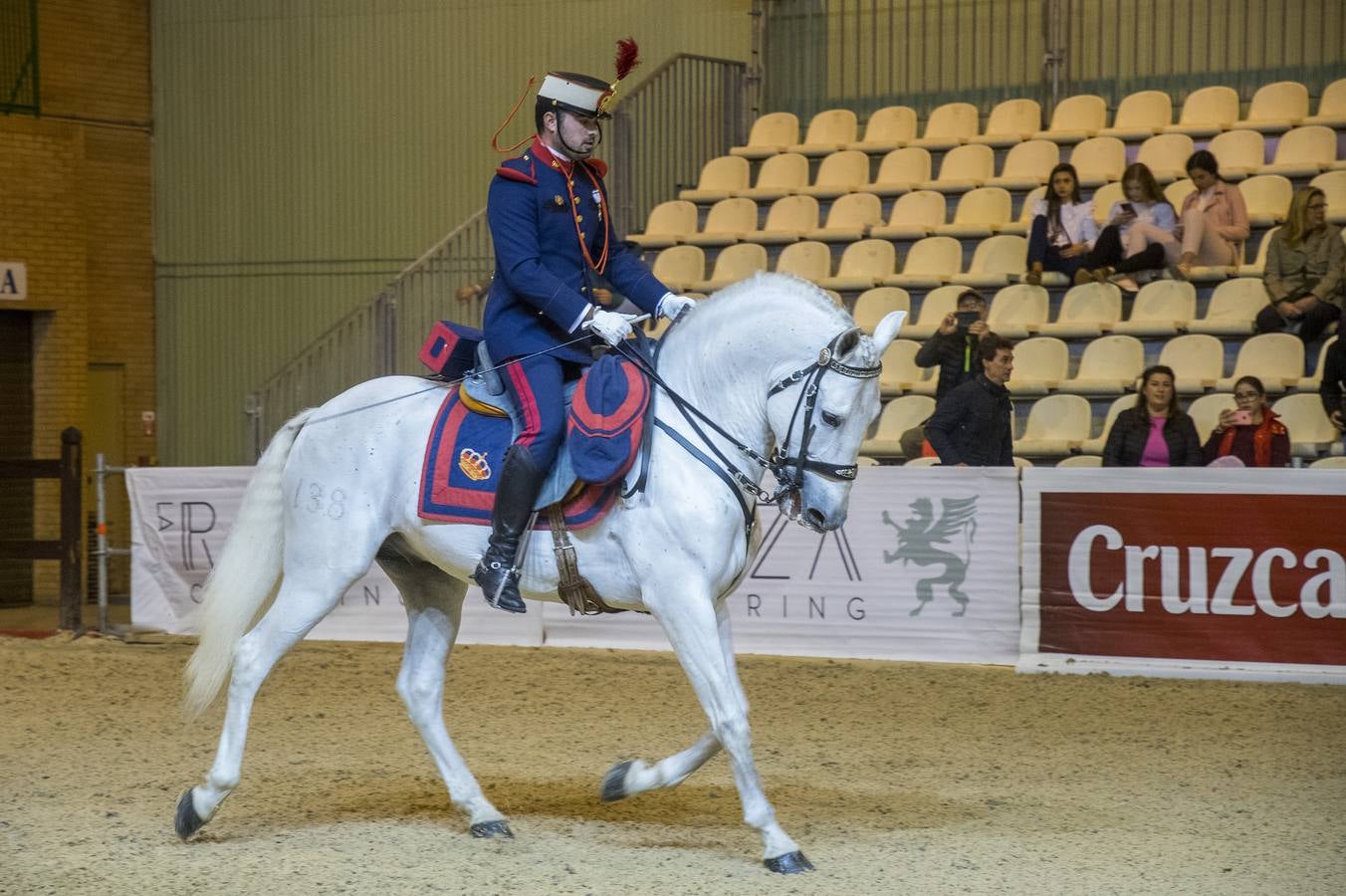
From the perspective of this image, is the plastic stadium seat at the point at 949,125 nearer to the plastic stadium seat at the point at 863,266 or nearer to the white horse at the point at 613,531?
the plastic stadium seat at the point at 863,266

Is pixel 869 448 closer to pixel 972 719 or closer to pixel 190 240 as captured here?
pixel 972 719

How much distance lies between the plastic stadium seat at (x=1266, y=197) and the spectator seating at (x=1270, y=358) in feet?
5.19

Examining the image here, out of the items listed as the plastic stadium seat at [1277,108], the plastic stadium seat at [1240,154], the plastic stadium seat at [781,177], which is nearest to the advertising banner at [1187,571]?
the plastic stadium seat at [1240,154]

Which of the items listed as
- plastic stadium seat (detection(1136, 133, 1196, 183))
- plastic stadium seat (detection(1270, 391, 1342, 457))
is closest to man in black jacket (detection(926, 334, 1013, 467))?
plastic stadium seat (detection(1270, 391, 1342, 457))

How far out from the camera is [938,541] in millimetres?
10125

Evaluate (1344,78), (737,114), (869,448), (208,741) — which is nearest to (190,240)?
(737,114)

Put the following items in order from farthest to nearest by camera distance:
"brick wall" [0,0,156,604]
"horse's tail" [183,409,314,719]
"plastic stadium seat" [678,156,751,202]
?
"plastic stadium seat" [678,156,751,202], "brick wall" [0,0,156,604], "horse's tail" [183,409,314,719]

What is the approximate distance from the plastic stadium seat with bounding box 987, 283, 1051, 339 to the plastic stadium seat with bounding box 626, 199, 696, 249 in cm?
329

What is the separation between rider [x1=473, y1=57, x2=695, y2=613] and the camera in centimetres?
551

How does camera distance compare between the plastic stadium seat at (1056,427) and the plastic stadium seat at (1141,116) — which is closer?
the plastic stadium seat at (1056,427)

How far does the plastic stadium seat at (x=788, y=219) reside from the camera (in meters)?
14.8

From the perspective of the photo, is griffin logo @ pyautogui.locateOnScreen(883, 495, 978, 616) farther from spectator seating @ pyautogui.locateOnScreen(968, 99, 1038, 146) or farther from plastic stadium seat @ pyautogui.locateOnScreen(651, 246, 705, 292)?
spectator seating @ pyautogui.locateOnScreen(968, 99, 1038, 146)

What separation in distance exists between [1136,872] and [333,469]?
10.9ft

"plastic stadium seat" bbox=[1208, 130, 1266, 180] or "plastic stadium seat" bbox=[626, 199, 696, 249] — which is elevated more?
"plastic stadium seat" bbox=[1208, 130, 1266, 180]
